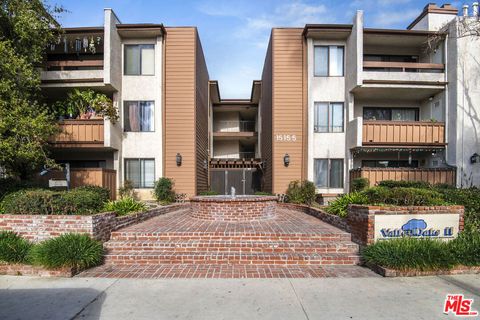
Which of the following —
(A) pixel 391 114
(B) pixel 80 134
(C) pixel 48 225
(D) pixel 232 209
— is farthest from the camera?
(A) pixel 391 114

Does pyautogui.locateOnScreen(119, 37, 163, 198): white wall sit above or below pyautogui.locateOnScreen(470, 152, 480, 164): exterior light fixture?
above

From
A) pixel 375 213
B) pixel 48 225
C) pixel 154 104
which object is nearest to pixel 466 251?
pixel 375 213

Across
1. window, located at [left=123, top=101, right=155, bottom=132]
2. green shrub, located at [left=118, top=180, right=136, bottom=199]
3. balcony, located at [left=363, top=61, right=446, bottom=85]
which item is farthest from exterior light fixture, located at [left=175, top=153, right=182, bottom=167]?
balcony, located at [left=363, top=61, right=446, bottom=85]

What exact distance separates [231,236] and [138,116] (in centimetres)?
1014

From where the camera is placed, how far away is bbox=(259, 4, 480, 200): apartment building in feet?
Result: 43.0

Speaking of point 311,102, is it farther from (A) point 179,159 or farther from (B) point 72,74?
(B) point 72,74

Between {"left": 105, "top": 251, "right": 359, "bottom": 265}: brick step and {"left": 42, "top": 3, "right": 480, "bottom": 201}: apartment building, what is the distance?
25.2 feet

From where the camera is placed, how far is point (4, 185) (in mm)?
9273

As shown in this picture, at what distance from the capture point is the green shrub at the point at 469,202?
6949 mm

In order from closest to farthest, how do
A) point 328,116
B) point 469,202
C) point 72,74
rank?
1. point 469,202
2. point 72,74
3. point 328,116

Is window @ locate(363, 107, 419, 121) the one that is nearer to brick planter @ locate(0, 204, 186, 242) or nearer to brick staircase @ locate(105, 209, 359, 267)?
brick staircase @ locate(105, 209, 359, 267)

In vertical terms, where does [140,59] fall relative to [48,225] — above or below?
above

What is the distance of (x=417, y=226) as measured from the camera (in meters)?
6.29

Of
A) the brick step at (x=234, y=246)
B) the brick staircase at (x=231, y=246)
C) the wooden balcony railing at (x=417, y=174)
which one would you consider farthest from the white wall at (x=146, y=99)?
the wooden balcony railing at (x=417, y=174)
